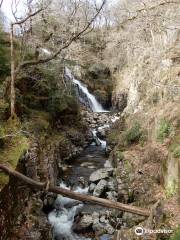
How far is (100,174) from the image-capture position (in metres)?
13.5

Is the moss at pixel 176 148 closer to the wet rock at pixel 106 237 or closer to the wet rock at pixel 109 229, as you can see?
the wet rock at pixel 109 229

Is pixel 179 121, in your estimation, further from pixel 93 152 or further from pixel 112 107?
pixel 112 107

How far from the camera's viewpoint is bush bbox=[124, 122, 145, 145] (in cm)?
1478

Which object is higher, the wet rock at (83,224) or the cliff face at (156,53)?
the cliff face at (156,53)

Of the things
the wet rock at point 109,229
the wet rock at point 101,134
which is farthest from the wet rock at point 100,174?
the wet rock at point 101,134

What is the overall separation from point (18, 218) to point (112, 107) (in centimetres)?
1863

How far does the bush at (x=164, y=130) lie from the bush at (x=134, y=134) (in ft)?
7.33

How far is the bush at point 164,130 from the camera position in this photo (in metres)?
12.0

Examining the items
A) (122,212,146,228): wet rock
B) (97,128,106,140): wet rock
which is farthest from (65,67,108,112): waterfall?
(122,212,146,228): wet rock

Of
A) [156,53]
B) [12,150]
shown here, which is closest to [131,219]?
[12,150]

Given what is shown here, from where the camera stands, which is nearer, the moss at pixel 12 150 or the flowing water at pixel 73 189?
the moss at pixel 12 150

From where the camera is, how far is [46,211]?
1097 centimetres

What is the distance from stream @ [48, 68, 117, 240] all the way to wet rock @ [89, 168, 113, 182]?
327 millimetres

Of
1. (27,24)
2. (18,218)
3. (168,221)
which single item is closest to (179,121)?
(168,221)
